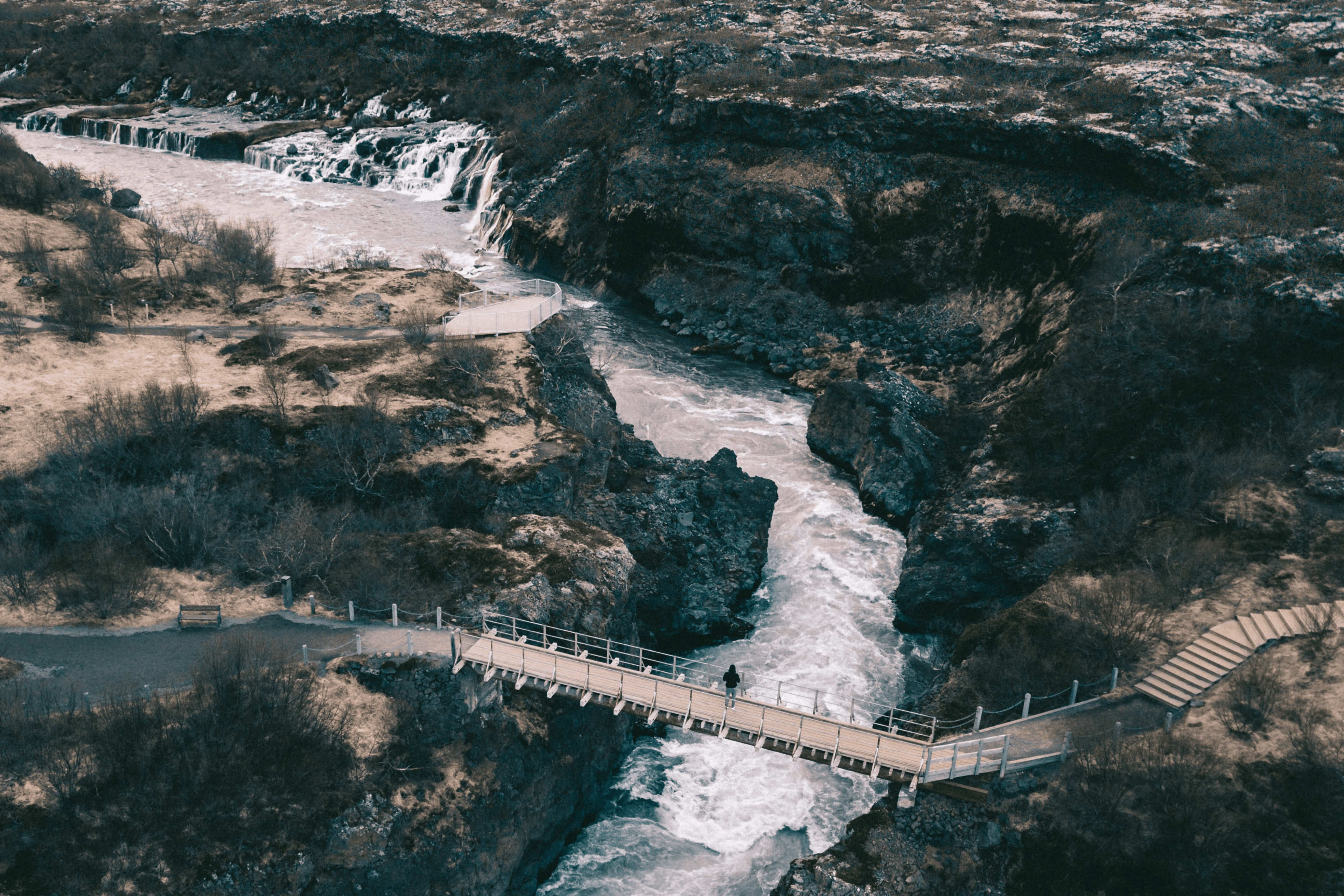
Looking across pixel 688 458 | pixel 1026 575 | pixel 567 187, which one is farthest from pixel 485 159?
pixel 1026 575

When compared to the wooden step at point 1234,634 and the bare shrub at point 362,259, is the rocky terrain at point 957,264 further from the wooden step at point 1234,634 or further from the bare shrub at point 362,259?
the bare shrub at point 362,259

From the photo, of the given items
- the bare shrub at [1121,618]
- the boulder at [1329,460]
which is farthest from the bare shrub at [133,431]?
the boulder at [1329,460]

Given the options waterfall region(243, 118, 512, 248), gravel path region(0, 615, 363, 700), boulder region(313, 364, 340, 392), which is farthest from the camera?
waterfall region(243, 118, 512, 248)

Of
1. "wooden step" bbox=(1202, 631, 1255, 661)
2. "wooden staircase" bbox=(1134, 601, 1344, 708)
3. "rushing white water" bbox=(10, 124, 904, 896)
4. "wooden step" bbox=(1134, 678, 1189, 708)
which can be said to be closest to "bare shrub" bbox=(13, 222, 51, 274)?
"rushing white water" bbox=(10, 124, 904, 896)

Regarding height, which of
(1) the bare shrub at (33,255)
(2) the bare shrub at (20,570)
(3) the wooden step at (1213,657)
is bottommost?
(2) the bare shrub at (20,570)

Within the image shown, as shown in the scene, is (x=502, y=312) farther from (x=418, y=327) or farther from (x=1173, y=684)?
(x=1173, y=684)

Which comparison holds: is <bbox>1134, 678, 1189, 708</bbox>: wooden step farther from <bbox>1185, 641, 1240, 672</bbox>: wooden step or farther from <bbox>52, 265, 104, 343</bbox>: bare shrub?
<bbox>52, 265, 104, 343</bbox>: bare shrub

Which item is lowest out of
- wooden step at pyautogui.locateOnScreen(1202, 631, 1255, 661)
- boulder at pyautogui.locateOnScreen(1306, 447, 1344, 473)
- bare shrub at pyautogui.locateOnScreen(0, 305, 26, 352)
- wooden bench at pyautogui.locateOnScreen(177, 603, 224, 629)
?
wooden bench at pyautogui.locateOnScreen(177, 603, 224, 629)
